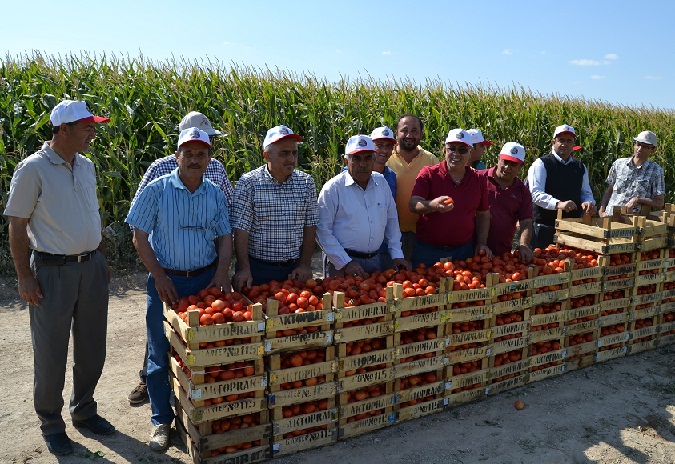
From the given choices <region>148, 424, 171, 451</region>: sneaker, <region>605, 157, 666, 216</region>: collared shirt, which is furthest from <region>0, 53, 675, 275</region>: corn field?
<region>148, 424, 171, 451</region>: sneaker

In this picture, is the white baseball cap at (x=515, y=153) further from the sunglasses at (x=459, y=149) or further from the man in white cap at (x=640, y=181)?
the man in white cap at (x=640, y=181)

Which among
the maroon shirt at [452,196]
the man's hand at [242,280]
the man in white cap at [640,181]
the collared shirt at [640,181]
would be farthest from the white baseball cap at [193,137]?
the collared shirt at [640,181]

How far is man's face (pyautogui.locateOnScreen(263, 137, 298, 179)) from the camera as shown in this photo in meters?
4.97

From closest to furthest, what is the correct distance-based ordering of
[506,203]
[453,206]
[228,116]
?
[453,206], [506,203], [228,116]

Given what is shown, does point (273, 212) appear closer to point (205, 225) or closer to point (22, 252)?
point (205, 225)

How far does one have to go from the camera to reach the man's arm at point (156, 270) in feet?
14.8

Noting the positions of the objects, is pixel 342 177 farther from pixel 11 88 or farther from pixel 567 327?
pixel 11 88

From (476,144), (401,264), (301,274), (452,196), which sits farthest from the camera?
(476,144)

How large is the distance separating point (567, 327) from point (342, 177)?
277 cm

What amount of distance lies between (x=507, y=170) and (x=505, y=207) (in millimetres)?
426

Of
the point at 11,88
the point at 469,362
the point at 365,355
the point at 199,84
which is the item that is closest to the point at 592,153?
the point at 199,84

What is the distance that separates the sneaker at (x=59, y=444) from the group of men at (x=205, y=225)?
10mm

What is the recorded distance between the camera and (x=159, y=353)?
4.71 metres

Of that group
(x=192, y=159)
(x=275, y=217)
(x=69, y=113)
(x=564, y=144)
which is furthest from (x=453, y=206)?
(x=69, y=113)
